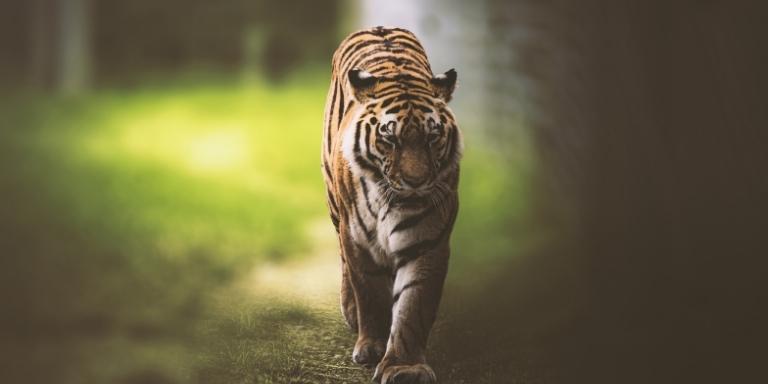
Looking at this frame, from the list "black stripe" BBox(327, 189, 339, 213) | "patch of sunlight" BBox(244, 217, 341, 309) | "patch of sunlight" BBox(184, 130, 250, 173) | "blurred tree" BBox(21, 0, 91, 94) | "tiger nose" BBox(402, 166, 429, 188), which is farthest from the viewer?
"blurred tree" BBox(21, 0, 91, 94)

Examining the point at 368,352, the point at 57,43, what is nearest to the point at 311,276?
the point at 368,352

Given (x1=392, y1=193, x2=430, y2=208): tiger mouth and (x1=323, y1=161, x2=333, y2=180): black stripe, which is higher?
(x1=323, y1=161, x2=333, y2=180): black stripe

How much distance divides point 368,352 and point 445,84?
838 millimetres

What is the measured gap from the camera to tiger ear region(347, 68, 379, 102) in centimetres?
235

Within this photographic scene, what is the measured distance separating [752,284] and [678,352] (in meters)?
0.65

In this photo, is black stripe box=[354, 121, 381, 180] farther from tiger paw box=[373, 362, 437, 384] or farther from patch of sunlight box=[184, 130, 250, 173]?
patch of sunlight box=[184, 130, 250, 173]

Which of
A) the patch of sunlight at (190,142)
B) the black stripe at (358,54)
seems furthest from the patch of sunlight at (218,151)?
the black stripe at (358,54)

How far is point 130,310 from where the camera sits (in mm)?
5172

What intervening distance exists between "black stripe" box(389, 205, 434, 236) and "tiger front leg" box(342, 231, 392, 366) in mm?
173

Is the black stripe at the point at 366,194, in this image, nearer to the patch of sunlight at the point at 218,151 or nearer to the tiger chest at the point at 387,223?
the tiger chest at the point at 387,223

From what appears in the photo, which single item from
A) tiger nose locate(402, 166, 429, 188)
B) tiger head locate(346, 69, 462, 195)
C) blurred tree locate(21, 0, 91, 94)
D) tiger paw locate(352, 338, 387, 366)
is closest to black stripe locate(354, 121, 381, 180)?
tiger head locate(346, 69, 462, 195)

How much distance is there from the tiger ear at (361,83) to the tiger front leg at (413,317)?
489mm

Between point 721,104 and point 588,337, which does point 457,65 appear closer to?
point 721,104

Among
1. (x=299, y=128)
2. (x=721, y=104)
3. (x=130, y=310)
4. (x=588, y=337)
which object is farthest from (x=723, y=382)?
(x=299, y=128)
